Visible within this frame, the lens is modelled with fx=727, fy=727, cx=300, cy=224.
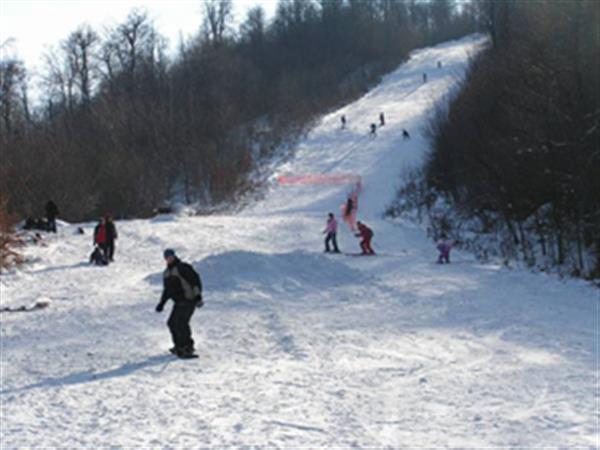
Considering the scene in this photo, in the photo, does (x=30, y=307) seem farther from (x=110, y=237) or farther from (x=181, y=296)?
(x=181, y=296)

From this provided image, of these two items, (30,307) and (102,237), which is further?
(102,237)

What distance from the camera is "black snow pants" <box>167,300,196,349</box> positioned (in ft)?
38.2

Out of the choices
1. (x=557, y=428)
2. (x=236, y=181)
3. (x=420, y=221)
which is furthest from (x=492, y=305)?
(x=236, y=181)

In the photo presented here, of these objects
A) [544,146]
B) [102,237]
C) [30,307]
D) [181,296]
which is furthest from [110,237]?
[544,146]

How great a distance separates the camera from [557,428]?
7.75m

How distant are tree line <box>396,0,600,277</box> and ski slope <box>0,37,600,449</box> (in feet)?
13.3

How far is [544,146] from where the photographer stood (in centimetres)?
2458

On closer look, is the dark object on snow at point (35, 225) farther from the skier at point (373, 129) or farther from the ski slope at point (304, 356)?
the skier at point (373, 129)

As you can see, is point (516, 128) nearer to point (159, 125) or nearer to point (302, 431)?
→ point (302, 431)

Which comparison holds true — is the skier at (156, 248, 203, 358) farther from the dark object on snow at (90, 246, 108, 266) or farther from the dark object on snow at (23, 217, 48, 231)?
the dark object on snow at (23, 217, 48, 231)

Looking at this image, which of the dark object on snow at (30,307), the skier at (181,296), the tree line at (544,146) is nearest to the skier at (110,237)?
the dark object on snow at (30,307)

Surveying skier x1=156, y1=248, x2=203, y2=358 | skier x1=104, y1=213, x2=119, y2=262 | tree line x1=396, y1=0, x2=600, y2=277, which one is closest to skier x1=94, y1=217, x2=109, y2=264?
skier x1=104, y1=213, x2=119, y2=262

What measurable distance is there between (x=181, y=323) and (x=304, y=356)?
204 cm

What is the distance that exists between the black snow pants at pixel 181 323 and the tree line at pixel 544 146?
1250 centimetres
